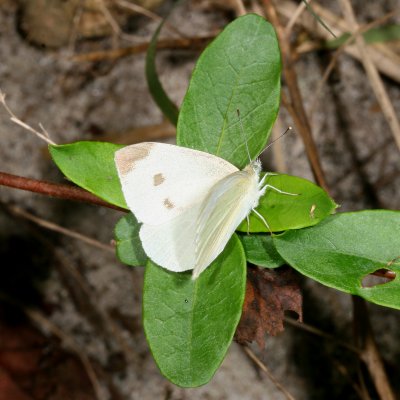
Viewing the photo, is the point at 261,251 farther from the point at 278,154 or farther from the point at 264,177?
the point at 278,154

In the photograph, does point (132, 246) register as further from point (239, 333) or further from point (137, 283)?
point (137, 283)

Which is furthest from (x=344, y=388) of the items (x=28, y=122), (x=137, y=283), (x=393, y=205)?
(x=28, y=122)

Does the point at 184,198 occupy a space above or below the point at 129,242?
above

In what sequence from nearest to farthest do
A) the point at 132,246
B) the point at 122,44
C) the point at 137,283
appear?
the point at 132,246 < the point at 137,283 < the point at 122,44

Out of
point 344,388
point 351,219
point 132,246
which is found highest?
point 351,219

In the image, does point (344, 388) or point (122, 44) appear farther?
point (122, 44)

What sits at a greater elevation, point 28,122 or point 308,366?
point 28,122

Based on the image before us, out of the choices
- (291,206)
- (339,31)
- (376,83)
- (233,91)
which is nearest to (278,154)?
(376,83)
